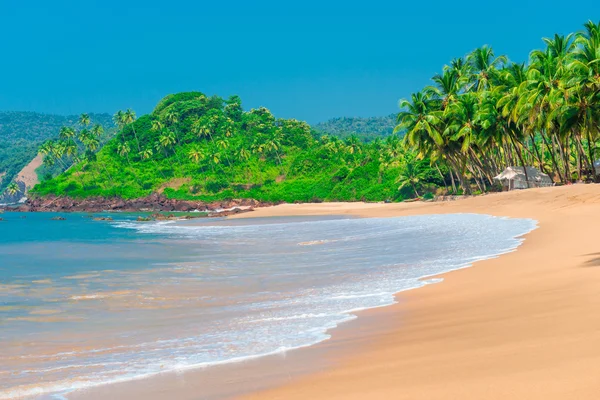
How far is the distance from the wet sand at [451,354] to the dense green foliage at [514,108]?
2756 cm

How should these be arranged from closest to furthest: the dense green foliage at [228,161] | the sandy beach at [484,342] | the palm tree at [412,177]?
the sandy beach at [484,342], the palm tree at [412,177], the dense green foliage at [228,161]

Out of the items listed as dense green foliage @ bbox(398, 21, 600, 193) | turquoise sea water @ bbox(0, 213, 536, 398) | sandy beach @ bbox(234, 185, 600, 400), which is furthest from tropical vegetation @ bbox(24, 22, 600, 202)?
sandy beach @ bbox(234, 185, 600, 400)

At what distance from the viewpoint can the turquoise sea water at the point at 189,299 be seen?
23.0 ft

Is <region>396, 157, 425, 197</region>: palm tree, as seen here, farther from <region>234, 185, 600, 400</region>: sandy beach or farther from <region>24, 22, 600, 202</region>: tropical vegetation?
<region>234, 185, 600, 400</region>: sandy beach

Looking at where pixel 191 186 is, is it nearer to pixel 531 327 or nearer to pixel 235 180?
pixel 235 180

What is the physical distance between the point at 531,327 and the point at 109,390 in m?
4.44

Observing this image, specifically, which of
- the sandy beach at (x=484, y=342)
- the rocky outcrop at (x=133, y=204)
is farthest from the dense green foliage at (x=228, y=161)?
the sandy beach at (x=484, y=342)

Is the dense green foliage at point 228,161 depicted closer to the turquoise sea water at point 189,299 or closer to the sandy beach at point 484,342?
the turquoise sea water at point 189,299

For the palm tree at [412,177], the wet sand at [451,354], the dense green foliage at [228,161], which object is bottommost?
the wet sand at [451,354]

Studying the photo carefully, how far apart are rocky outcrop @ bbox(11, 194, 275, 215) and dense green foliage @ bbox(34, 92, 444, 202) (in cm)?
336

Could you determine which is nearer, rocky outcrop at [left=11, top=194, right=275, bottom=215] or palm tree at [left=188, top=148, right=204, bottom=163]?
rocky outcrop at [left=11, top=194, right=275, bottom=215]

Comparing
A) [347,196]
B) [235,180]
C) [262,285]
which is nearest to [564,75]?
[262,285]

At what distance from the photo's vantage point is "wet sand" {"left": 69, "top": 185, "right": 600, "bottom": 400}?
4566mm

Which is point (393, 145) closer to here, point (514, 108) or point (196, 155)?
point (196, 155)
